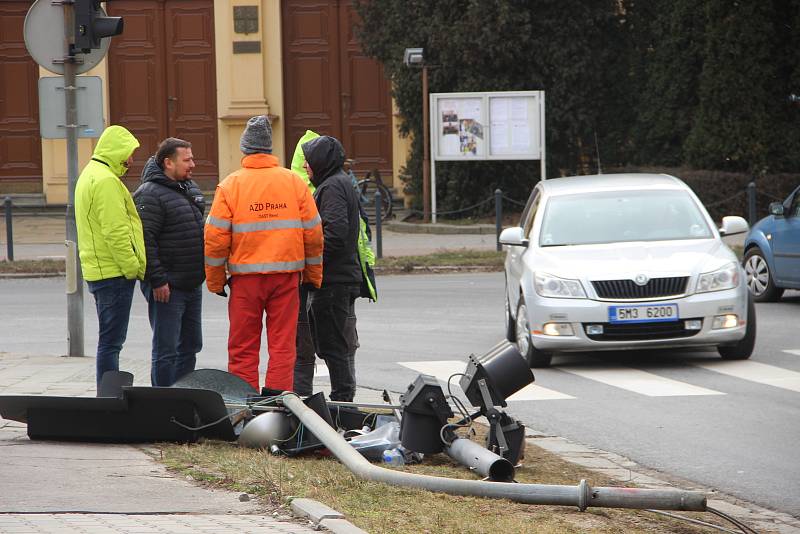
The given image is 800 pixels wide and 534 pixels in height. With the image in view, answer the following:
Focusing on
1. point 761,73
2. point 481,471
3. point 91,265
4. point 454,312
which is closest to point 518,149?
point 761,73

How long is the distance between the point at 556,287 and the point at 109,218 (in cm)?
406

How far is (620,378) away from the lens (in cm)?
1162

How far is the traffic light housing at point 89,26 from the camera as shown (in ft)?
38.9

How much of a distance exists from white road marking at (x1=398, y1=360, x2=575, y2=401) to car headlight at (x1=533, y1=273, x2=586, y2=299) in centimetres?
88

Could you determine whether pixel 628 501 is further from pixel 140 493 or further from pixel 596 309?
pixel 596 309

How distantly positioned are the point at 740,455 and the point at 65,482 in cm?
391

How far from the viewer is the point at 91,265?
31.4 ft

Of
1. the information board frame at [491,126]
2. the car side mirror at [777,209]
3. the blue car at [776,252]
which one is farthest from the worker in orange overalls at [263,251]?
the information board frame at [491,126]

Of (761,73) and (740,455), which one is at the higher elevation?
(761,73)

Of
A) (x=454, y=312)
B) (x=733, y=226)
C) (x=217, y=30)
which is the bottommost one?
(x=454, y=312)

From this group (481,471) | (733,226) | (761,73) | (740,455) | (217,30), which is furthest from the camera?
(217,30)

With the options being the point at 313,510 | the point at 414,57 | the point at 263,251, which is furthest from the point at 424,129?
the point at 313,510

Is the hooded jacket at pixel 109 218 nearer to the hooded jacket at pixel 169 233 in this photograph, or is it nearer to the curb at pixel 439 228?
the hooded jacket at pixel 169 233

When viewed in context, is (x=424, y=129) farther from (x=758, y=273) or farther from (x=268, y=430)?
(x=268, y=430)
